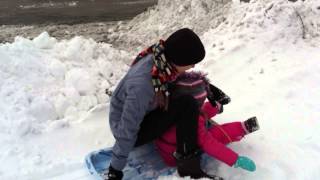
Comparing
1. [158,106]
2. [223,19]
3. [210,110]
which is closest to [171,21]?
[223,19]

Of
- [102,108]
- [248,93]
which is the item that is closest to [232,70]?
[248,93]

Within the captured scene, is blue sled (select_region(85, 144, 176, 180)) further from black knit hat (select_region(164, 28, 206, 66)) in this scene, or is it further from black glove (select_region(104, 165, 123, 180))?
black knit hat (select_region(164, 28, 206, 66))

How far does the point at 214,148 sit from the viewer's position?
Result: 12.4 ft

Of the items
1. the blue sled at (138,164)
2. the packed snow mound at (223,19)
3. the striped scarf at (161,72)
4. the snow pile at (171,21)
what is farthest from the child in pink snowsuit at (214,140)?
the snow pile at (171,21)

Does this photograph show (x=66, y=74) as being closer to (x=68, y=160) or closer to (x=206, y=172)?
(x=68, y=160)

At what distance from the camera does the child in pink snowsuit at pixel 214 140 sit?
147 inches

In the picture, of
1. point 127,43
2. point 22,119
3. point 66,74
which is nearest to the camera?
point 22,119

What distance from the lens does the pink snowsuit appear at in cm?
375

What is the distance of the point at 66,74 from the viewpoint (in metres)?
5.34

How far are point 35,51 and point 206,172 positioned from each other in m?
2.65

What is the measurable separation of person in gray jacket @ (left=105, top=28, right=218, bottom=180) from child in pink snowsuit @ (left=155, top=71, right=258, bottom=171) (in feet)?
0.29

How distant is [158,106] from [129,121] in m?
0.32

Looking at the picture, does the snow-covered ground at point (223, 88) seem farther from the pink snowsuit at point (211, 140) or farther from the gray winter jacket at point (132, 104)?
the gray winter jacket at point (132, 104)

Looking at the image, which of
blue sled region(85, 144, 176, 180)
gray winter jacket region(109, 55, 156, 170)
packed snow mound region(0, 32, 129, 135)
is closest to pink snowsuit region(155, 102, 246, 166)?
blue sled region(85, 144, 176, 180)
